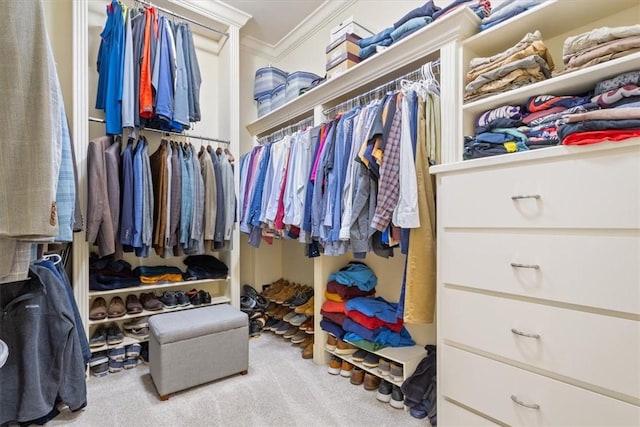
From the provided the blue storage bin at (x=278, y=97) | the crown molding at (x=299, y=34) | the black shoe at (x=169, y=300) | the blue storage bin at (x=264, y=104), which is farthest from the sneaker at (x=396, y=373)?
the crown molding at (x=299, y=34)

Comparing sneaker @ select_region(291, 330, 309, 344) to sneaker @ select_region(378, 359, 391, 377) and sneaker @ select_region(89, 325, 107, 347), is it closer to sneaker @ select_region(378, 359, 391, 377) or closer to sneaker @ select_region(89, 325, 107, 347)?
sneaker @ select_region(378, 359, 391, 377)

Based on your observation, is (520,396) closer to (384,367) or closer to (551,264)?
(551,264)

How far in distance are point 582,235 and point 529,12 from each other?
894mm

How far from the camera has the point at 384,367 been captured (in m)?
1.70

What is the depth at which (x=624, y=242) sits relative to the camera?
843mm

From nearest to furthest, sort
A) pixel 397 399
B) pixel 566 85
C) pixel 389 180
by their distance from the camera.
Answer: pixel 566 85
pixel 389 180
pixel 397 399

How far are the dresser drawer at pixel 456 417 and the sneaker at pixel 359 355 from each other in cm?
64

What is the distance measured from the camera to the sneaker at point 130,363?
2037mm

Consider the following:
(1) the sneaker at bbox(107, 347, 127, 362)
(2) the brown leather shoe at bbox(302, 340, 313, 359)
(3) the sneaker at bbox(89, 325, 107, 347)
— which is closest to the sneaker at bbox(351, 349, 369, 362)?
(2) the brown leather shoe at bbox(302, 340, 313, 359)

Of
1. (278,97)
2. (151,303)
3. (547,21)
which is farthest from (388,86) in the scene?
(151,303)

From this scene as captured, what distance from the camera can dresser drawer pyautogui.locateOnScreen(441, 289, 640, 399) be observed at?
835mm

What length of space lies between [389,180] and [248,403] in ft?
4.45

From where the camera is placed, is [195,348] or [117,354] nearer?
[195,348]

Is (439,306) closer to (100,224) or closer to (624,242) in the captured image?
(624,242)
